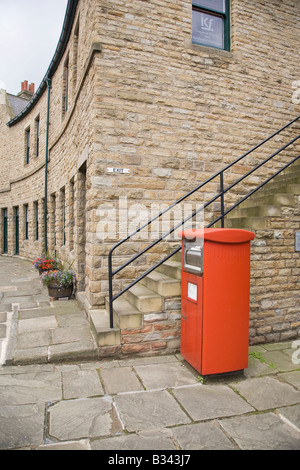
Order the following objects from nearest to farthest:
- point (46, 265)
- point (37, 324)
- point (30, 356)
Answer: point (30, 356), point (37, 324), point (46, 265)

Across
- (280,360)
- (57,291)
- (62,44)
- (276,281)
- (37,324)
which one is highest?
(62,44)

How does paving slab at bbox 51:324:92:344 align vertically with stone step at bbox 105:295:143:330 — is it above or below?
below

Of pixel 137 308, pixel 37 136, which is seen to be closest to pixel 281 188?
pixel 137 308

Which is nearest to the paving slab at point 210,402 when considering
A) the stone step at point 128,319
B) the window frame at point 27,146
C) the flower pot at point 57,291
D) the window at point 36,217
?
the stone step at point 128,319

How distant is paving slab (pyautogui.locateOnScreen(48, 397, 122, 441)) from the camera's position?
2289 mm

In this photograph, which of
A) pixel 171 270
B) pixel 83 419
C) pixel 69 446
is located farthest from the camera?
pixel 171 270

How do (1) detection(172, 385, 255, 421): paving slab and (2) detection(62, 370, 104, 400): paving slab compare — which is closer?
(1) detection(172, 385, 255, 421): paving slab

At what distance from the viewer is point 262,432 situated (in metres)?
2.32

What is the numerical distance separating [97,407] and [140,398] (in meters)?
0.40

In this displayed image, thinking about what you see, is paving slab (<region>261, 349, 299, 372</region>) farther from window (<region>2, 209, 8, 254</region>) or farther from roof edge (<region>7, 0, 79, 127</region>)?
window (<region>2, 209, 8, 254</region>)

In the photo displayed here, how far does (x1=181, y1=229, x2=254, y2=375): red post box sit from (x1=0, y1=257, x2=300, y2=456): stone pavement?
0.25 m

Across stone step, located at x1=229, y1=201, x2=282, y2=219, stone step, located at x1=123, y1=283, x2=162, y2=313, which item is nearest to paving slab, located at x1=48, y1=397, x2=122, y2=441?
stone step, located at x1=123, y1=283, x2=162, y2=313

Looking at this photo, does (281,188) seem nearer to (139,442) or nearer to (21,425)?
(139,442)

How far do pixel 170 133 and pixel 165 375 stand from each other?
391 centimetres
